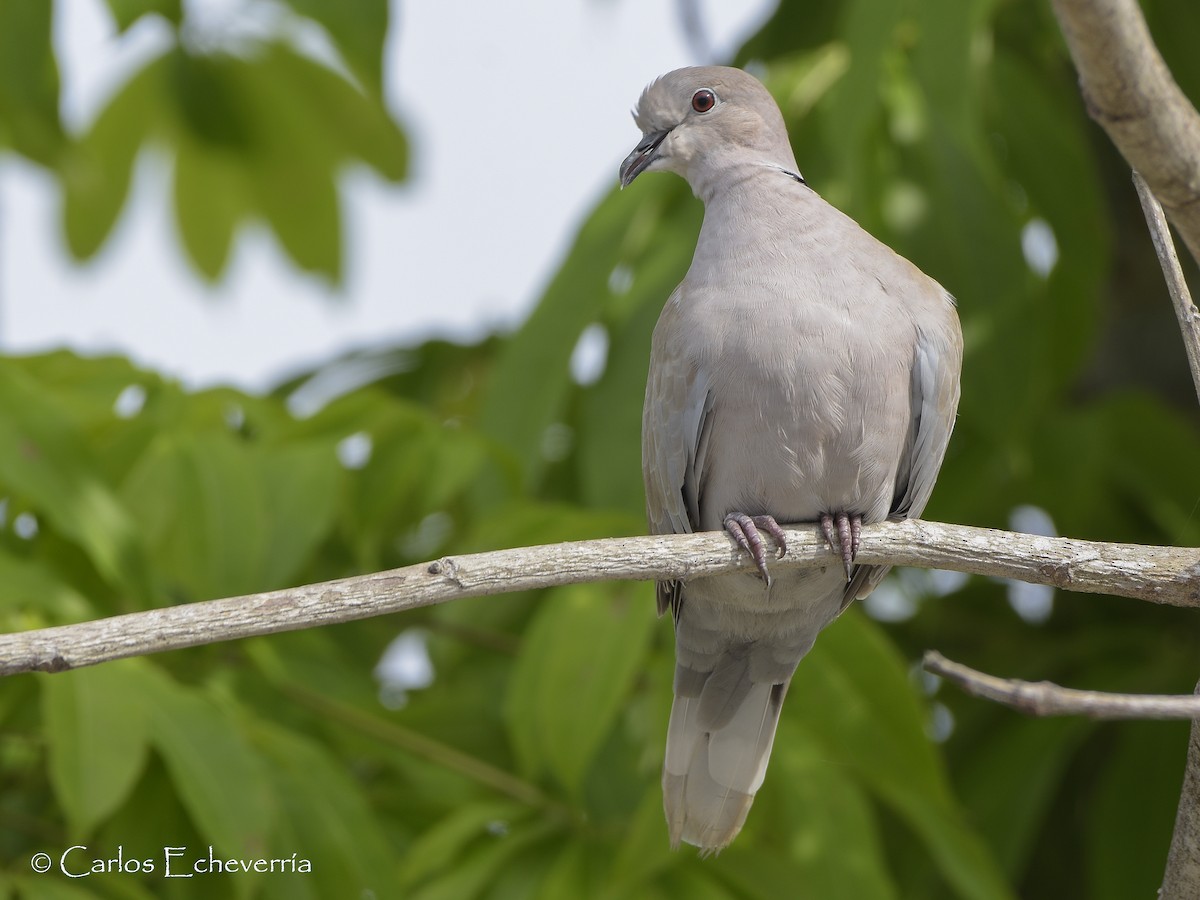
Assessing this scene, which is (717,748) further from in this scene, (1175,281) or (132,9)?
(132,9)

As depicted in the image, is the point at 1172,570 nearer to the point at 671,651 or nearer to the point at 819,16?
the point at 671,651

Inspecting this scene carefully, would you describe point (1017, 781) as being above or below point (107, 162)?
below

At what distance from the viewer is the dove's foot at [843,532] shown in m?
2.22

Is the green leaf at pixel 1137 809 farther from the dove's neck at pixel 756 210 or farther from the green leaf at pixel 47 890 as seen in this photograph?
the green leaf at pixel 47 890

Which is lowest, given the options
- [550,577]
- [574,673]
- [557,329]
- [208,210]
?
[574,673]

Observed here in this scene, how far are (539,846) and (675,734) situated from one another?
0.44 m

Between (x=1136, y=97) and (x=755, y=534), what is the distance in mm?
1039

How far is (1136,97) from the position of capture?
135 centimetres

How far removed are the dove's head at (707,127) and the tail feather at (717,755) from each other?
1.05 m

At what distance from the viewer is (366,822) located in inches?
102

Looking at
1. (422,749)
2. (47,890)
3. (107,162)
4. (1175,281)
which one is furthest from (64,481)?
(107,162)

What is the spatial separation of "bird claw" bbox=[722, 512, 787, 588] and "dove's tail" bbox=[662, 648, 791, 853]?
47cm

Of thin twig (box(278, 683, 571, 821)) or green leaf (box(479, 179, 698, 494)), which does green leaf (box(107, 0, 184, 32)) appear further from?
thin twig (box(278, 683, 571, 821))

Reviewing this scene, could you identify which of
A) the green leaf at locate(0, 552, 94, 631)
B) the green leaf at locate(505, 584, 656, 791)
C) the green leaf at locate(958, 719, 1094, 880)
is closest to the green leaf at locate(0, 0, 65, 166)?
the green leaf at locate(0, 552, 94, 631)
